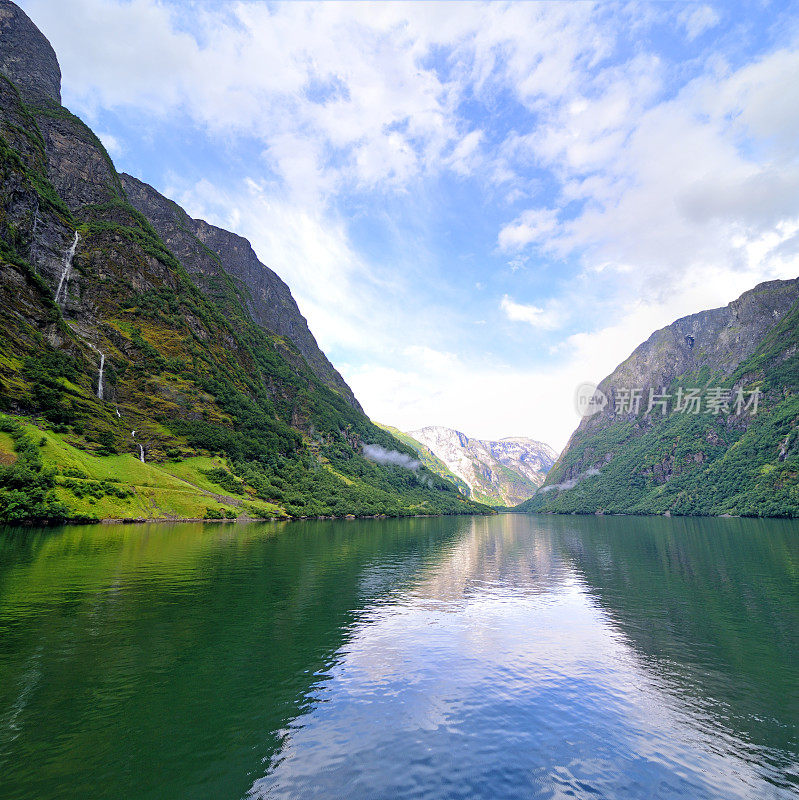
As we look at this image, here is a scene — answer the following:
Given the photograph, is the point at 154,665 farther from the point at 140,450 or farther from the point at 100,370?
the point at 100,370

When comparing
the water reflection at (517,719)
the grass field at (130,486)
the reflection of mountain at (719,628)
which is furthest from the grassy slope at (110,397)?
the reflection of mountain at (719,628)

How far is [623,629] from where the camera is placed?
29.8m

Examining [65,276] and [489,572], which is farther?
[65,276]

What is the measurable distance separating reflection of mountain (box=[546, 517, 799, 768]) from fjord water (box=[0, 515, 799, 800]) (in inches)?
6.7

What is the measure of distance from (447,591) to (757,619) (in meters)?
24.4

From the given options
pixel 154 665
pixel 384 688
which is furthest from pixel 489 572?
pixel 154 665

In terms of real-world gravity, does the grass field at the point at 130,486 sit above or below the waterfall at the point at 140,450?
below

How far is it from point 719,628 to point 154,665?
3559cm

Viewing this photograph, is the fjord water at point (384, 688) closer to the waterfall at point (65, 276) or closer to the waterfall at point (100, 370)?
the waterfall at point (100, 370)

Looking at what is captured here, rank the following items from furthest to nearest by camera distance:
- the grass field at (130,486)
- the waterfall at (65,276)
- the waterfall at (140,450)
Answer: the waterfall at (65,276), the waterfall at (140,450), the grass field at (130,486)

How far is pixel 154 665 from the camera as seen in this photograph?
2059 centimetres

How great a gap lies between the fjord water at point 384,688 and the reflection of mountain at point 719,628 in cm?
17

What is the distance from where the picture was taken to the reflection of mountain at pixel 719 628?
18.6 m

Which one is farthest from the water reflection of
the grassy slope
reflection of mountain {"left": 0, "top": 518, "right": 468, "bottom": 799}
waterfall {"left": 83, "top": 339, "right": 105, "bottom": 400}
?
waterfall {"left": 83, "top": 339, "right": 105, "bottom": 400}
